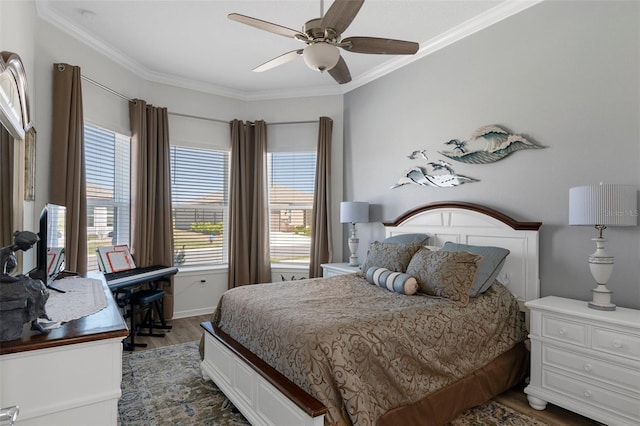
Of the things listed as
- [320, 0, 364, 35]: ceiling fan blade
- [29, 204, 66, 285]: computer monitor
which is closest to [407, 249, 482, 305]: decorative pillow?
[320, 0, 364, 35]: ceiling fan blade

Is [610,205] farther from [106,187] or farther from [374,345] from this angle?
[106,187]

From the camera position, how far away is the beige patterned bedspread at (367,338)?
1743 mm

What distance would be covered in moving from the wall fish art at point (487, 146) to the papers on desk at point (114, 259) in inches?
140

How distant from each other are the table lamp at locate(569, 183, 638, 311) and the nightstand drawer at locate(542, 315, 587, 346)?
0.19 metres

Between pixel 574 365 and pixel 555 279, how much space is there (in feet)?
2.25

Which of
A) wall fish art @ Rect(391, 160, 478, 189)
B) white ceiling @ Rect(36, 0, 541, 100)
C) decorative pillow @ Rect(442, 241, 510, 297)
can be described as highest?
white ceiling @ Rect(36, 0, 541, 100)

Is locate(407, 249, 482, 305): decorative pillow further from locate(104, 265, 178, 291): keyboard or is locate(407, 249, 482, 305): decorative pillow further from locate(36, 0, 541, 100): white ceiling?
locate(104, 265, 178, 291): keyboard

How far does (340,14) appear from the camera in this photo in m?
1.92

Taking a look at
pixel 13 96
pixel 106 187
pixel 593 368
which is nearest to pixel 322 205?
pixel 106 187

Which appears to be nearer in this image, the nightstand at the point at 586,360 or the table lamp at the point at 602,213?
the nightstand at the point at 586,360

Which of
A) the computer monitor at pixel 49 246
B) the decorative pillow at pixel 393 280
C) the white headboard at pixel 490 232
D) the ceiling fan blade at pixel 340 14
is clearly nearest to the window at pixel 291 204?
the white headboard at pixel 490 232

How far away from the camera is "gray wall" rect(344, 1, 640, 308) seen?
2.39 metres

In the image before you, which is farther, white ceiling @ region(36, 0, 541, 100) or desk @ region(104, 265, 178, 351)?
desk @ region(104, 265, 178, 351)

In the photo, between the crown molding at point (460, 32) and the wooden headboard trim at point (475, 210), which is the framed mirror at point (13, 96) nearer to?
the wooden headboard trim at point (475, 210)
